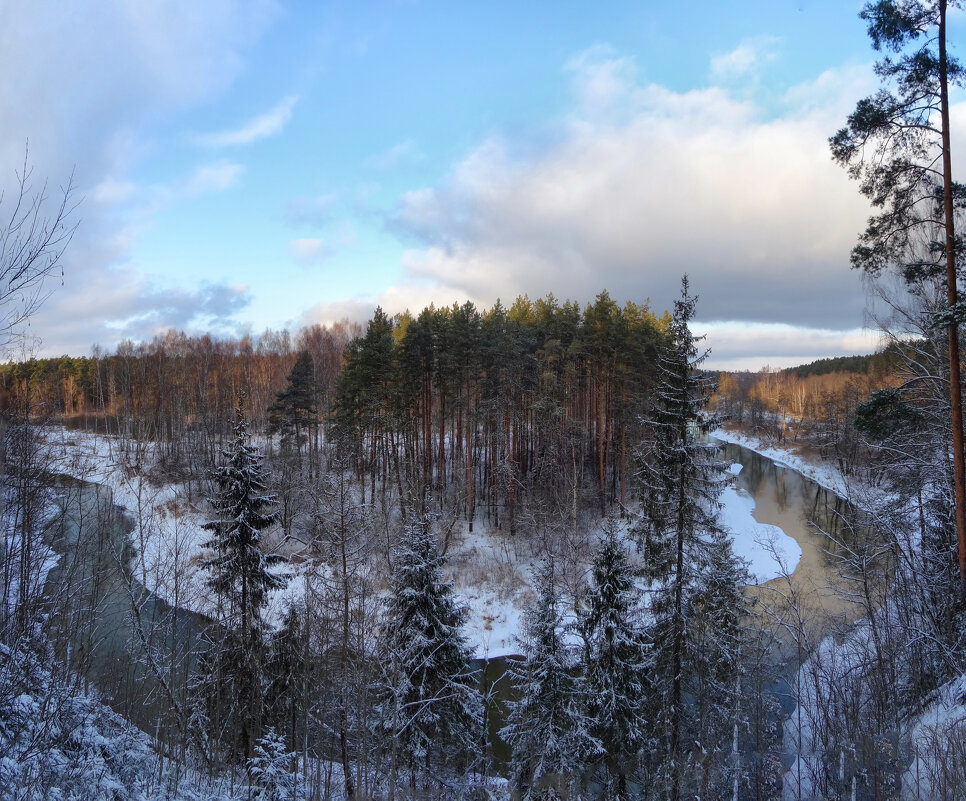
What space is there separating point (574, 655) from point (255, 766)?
8.76m

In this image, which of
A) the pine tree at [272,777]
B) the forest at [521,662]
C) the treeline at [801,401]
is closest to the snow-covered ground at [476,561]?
the forest at [521,662]

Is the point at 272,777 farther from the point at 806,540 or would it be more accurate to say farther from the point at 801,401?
the point at 801,401

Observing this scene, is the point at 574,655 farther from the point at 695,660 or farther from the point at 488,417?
the point at 488,417

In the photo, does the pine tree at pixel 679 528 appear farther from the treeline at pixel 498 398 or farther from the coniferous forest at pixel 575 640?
the treeline at pixel 498 398

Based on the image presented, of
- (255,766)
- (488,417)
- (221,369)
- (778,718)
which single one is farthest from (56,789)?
(221,369)

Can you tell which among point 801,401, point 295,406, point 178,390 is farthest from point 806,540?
point 801,401

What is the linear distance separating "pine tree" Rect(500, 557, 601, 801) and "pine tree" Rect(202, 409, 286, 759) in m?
6.75

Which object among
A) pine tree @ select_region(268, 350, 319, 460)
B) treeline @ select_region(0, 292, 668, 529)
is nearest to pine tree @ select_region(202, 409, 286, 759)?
treeline @ select_region(0, 292, 668, 529)

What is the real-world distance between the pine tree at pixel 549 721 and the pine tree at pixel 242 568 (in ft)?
22.1

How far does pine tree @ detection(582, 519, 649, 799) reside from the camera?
1304cm

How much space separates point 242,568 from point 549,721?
8.66 m

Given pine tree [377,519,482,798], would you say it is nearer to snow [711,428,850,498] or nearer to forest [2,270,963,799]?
forest [2,270,963,799]

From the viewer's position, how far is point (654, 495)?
13.9 m

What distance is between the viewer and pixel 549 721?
40.4 ft
